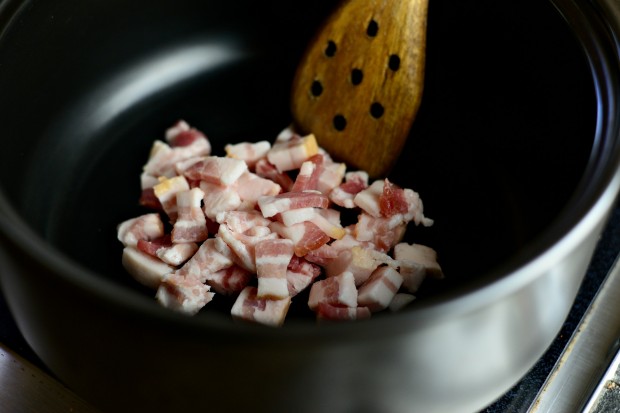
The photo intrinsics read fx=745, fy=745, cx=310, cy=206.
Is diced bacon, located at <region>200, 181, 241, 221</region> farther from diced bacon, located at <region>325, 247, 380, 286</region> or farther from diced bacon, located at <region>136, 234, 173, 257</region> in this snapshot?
diced bacon, located at <region>325, 247, 380, 286</region>

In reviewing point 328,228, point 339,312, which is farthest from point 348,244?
point 339,312

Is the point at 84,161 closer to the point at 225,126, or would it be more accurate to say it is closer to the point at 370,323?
the point at 225,126

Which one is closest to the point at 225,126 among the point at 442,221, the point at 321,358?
the point at 442,221

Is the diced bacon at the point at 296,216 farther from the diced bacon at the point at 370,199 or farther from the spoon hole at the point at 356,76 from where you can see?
the spoon hole at the point at 356,76

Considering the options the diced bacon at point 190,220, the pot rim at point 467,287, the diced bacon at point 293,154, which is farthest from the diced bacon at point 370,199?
the pot rim at point 467,287

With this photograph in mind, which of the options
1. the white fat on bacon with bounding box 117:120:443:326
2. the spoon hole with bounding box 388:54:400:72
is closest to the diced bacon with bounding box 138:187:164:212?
the white fat on bacon with bounding box 117:120:443:326

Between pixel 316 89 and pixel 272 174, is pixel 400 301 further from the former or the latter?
pixel 316 89

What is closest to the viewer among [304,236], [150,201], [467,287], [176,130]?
[467,287]
